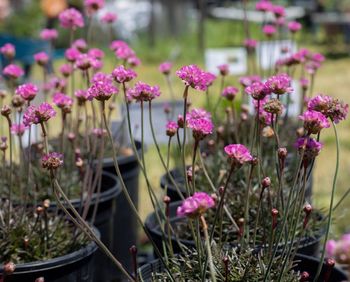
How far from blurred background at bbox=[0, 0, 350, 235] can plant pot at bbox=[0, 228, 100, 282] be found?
7.44ft

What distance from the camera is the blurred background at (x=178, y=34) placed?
6.22 meters

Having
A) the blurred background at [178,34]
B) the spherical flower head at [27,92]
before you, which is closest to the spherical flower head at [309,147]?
the spherical flower head at [27,92]

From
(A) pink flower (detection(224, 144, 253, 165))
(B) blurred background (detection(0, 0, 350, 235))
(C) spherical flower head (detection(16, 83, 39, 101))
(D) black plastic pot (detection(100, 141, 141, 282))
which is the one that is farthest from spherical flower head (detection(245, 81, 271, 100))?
(B) blurred background (detection(0, 0, 350, 235))

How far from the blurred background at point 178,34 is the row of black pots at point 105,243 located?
1316 millimetres

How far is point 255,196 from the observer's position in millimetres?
2051

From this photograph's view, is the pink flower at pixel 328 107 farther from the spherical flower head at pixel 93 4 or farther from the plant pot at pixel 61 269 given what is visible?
the spherical flower head at pixel 93 4

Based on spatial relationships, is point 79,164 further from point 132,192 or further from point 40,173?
point 132,192

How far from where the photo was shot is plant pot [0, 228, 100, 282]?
65.5 inches

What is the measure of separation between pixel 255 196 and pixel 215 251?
1.81 ft

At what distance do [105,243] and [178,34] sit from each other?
797cm

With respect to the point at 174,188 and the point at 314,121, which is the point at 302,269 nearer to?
the point at 314,121

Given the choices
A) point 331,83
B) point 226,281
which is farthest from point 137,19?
point 226,281

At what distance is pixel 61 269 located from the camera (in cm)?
173

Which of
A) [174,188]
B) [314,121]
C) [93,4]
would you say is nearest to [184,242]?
[174,188]
